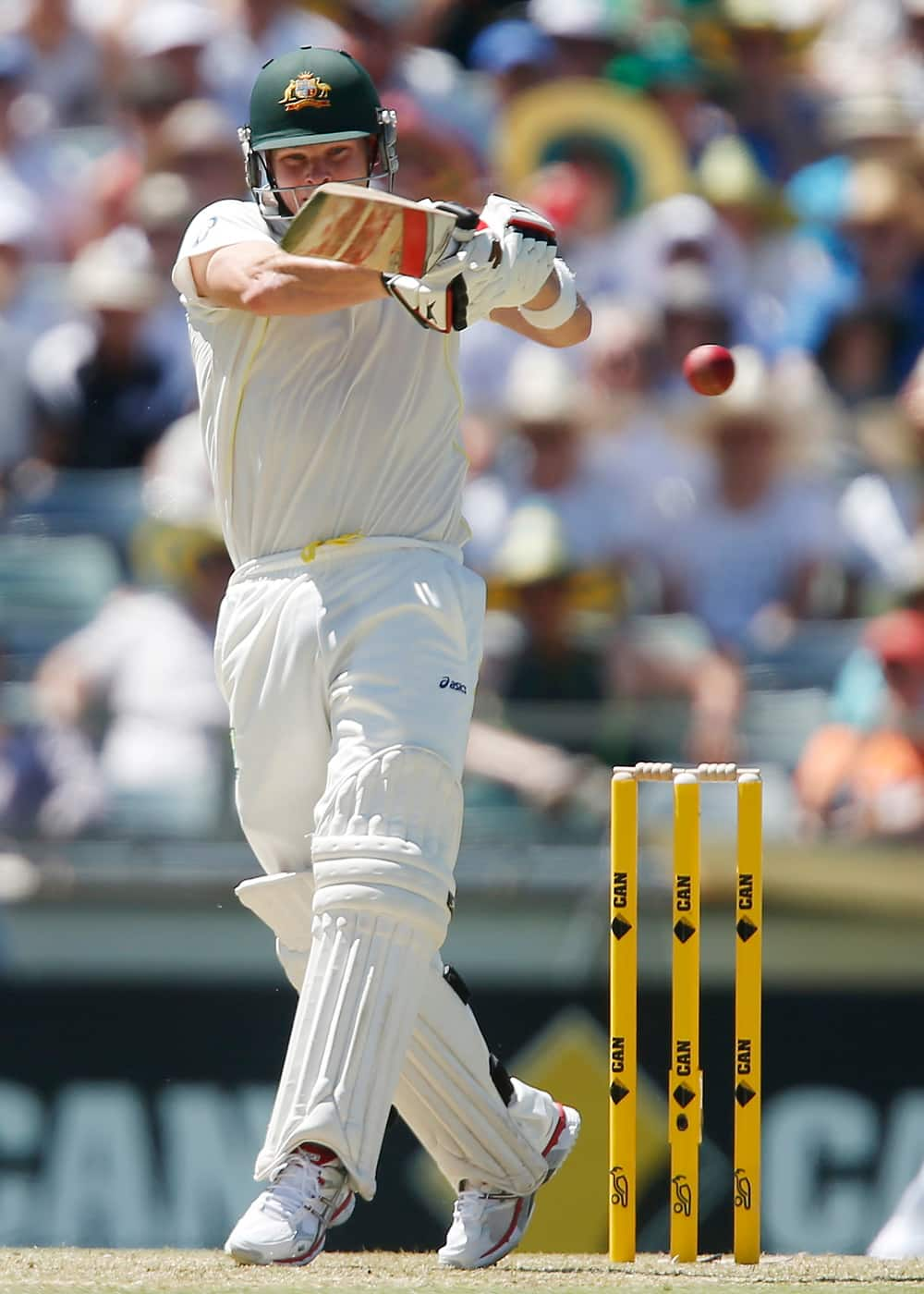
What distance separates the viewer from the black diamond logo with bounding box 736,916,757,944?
343 centimetres

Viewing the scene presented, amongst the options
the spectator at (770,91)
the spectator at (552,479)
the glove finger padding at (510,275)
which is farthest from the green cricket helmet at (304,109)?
the spectator at (770,91)

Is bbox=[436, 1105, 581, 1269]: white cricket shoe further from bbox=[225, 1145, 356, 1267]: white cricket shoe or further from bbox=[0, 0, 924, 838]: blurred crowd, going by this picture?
bbox=[0, 0, 924, 838]: blurred crowd

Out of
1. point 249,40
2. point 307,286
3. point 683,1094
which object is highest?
point 249,40

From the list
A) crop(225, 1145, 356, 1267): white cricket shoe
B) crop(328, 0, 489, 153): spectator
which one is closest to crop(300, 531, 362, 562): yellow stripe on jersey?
crop(225, 1145, 356, 1267): white cricket shoe

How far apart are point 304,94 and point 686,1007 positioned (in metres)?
1.60

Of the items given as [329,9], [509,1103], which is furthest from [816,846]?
[329,9]

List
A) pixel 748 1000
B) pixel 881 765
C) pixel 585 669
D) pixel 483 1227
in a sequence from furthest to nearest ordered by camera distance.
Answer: pixel 585 669 < pixel 881 765 < pixel 483 1227 < pixel 748 1000

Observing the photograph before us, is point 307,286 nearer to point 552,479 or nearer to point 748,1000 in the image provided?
point 748,1000

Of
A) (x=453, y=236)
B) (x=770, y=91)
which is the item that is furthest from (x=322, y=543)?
(x=770, y=91)

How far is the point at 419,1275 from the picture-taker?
338cm

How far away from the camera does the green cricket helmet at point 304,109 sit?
341 centimetres

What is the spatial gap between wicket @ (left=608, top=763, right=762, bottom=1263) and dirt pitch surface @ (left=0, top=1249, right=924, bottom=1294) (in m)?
0.13

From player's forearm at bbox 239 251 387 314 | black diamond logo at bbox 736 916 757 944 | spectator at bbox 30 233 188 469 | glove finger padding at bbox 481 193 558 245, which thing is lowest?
black diamond logo at bbox 736 916 757 944

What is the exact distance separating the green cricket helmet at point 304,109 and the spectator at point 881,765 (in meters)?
2.51
